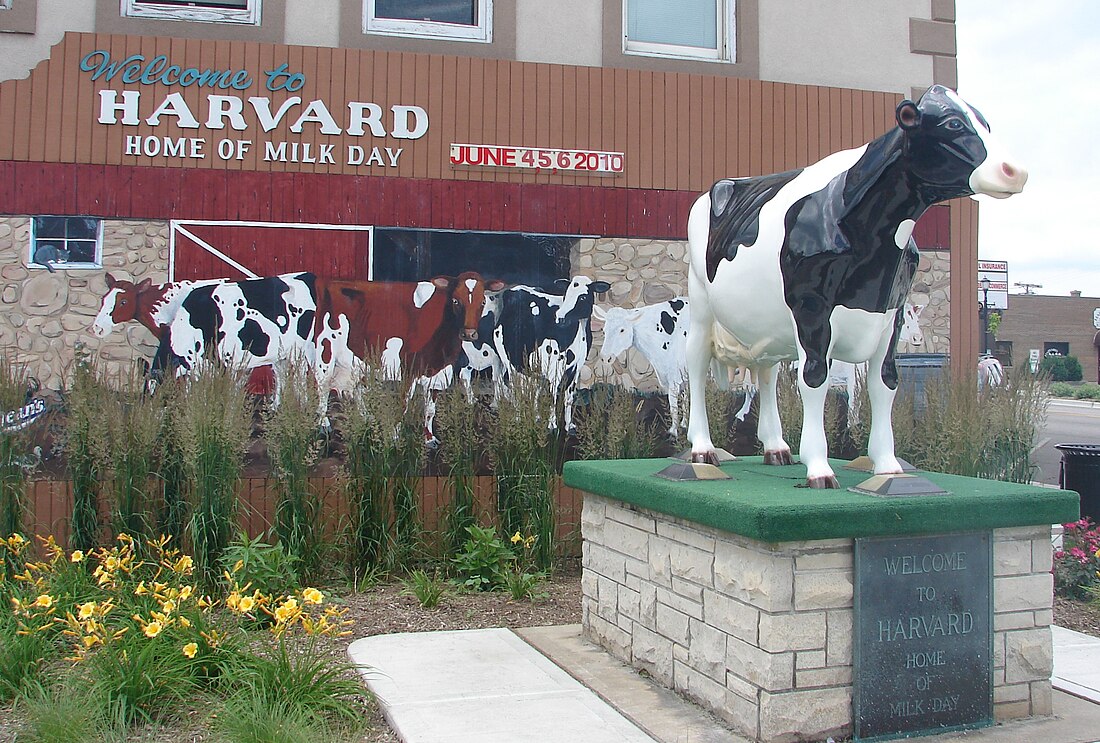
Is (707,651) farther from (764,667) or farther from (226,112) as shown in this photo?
(226,112)

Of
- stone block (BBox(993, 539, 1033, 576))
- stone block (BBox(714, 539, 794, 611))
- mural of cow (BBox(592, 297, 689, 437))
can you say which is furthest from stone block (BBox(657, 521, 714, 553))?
mural of cow (BBox(592, 297, 689, 437))

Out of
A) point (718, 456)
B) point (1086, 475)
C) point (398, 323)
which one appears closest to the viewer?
point (718, 456)

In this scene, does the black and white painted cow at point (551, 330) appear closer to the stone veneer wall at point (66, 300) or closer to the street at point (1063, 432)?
the stone veneer wall at point (66, 300)

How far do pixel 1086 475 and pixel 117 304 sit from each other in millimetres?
7048

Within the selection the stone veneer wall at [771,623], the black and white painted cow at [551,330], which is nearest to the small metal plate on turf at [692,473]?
the stone veneer wall at [771,623]

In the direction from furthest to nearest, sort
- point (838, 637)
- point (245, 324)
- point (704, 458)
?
1. point (245, 324)
2. point (704, 458)
3. point (838, 637)

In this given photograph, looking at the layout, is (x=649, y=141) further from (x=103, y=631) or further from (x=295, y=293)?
(x=103, y=631)

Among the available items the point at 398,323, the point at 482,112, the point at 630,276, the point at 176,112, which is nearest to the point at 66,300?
the point at 176,112

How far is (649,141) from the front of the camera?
27.0ft

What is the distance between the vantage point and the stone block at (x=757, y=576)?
12.1 feet

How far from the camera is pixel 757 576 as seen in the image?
375 centimetres

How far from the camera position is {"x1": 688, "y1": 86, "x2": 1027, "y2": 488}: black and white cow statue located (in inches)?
150

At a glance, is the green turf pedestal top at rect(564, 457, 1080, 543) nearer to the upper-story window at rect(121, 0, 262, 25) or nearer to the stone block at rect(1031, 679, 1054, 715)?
the stone block at rect(1031, 679, 1054, 715)

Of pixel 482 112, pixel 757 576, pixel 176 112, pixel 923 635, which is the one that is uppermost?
pixel 482 112
